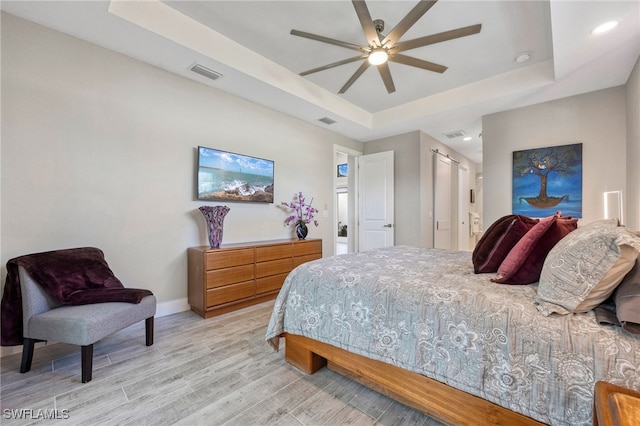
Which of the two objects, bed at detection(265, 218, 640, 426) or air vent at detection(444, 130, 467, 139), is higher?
air vent at detection(444, 130, 467, 139)

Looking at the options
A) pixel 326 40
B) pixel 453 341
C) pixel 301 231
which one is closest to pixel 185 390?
pixel 453 341

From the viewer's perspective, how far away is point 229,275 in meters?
2.99

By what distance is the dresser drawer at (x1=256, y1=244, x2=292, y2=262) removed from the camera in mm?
3309

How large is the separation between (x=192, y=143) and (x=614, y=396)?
358cm

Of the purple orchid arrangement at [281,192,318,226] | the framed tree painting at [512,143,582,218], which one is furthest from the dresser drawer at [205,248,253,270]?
the framed tree painting at [512,143,582,218]

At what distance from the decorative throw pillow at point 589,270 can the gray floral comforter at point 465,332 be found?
0.21 ft

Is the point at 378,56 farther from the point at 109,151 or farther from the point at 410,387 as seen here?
the point at 109,151

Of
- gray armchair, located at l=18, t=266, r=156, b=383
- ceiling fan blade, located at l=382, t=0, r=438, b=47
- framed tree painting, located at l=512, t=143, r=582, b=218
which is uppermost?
ceiling fan blade, located at l=382, t=0, r=438, b=47

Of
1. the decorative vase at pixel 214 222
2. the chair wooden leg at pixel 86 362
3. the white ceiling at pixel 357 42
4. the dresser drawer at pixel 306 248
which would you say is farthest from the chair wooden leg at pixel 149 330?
the white ceiling at pixel 357 42

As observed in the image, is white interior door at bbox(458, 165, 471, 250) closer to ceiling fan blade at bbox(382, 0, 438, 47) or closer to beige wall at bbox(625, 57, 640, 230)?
beige wall at bbox(625, 57, 640, 230)

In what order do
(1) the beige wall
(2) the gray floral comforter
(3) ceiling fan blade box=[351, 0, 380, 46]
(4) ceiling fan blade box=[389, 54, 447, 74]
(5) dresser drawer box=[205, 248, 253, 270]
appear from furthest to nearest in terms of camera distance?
(5) dresser drawer box=[205, 248, 253, 270] < (1) the beige wall < (4) ceiling fan blade box=[389, 54, 447, 74] < (3) ceiling fan blade box=[351, 0, 380, 46] < (2) the gray floral comforter

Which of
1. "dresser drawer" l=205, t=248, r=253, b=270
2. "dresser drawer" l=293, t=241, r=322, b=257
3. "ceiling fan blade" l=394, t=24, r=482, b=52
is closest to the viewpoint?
"ceiling fan blade" l=394, t=24, r=482, b=52

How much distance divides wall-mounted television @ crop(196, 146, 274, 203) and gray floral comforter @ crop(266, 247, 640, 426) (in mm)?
1881

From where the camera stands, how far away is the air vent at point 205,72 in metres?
2.83
